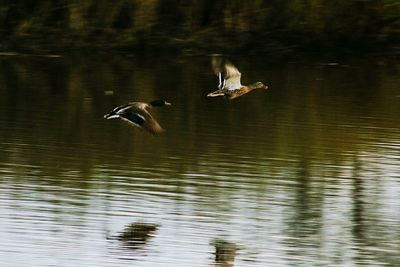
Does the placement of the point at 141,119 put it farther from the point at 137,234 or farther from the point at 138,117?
the point at 137,234

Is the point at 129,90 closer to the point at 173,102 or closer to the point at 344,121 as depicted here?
the point at 173,102

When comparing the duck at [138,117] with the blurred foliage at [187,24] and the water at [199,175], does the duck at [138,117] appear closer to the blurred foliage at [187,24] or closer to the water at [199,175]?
the water at [199,175]

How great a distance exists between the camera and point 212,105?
2317 cm

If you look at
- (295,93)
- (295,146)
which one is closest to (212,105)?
(295,93)

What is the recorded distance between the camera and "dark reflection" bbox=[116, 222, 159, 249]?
13.0 metres

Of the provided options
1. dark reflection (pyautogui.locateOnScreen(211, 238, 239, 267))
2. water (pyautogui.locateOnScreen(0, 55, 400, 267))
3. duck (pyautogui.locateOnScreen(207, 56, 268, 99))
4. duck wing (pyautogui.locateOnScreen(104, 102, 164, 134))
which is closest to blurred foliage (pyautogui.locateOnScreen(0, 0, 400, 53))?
water (pyautogui.locateOnScreen(0, 55, 400, 267))

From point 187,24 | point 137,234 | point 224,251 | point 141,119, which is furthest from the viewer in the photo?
point 187,24

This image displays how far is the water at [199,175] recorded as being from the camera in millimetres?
12875

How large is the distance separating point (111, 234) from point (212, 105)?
1014cm

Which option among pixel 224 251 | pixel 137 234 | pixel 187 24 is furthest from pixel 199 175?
pixel 187 24

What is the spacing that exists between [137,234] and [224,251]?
937 mm

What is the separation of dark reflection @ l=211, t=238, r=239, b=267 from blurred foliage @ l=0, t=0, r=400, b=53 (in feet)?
A: 62.9

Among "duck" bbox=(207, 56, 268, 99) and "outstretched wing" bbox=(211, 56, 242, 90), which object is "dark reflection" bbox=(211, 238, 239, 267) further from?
"outstretched wing" bbox=(211, 56, 242, 90)

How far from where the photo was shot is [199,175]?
16.4 m
